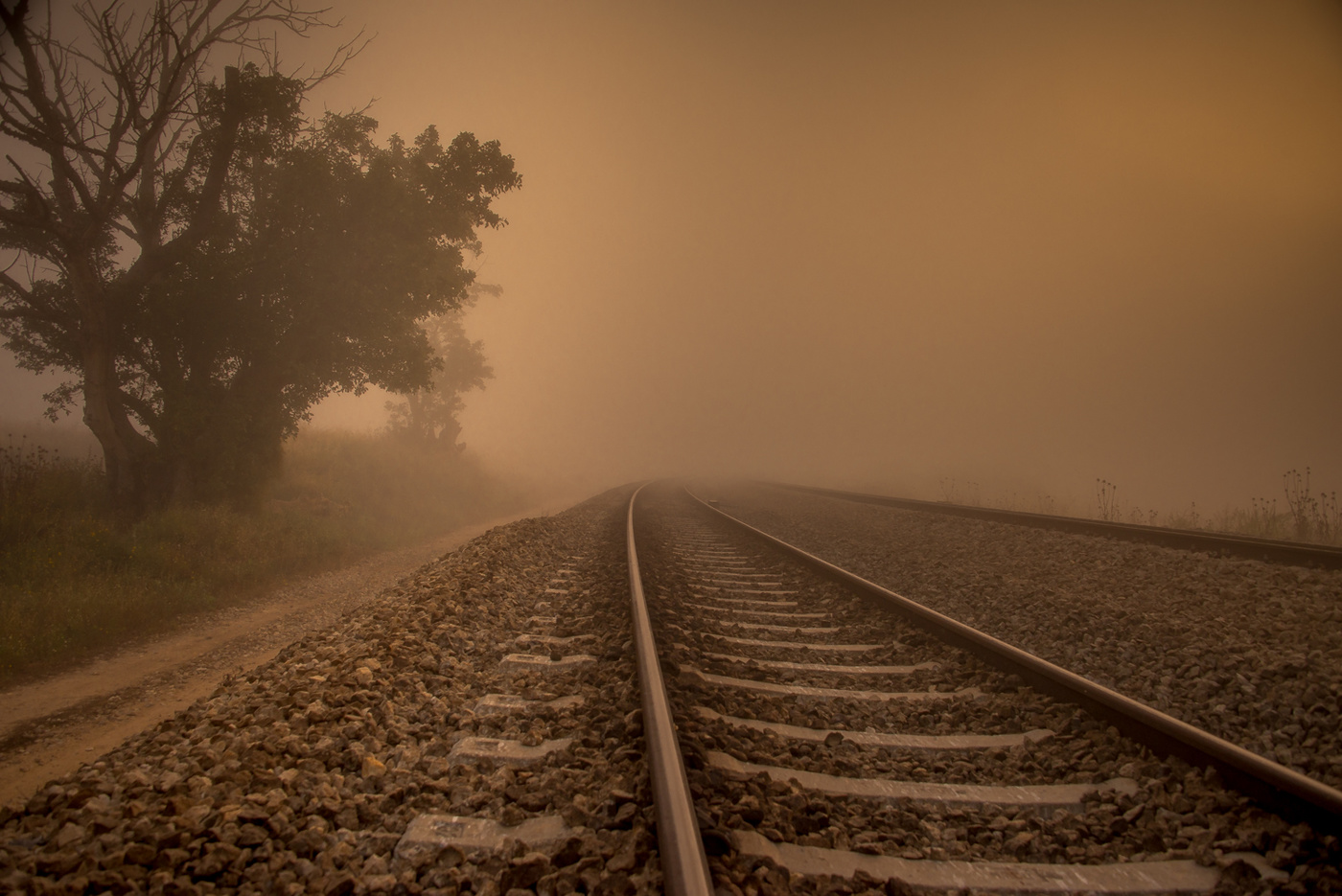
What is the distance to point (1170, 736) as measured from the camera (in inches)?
105

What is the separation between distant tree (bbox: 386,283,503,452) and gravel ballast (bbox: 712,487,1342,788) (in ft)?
71.5

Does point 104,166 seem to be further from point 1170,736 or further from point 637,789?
point 1170,736

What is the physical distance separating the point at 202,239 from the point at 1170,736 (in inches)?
632

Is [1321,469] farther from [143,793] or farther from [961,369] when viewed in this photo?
[143,793]

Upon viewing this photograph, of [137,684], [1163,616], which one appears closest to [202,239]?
[137,684]

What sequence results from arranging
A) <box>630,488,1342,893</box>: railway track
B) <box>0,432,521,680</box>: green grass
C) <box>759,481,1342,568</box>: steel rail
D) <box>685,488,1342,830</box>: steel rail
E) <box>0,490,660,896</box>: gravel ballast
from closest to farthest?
<box>0,490,660,896</box>: gravel ballast → <box>630,488,1342,893</box>: railway track → <box>685,488,1342,830</box>: steel rail → <box>0,432,521,680</box>: green grass → <box>759,481,1342,568</box>: steel rail

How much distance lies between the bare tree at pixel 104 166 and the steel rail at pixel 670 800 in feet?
40.5

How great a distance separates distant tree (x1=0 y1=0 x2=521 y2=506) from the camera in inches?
379

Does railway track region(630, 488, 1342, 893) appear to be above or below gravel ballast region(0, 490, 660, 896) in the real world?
below

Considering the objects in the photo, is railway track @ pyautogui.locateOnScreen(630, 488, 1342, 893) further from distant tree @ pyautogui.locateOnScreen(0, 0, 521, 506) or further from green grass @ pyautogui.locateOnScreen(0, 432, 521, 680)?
distant tree @ pyautogui.locateOnScreen(0, 0, 521, 506)

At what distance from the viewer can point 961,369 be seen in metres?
63.0

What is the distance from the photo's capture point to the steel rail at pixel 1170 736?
206 cm

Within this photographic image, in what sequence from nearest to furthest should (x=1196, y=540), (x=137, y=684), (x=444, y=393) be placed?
(x=137, y=684) → (x=1196, y=540) → (x=444, y=393)

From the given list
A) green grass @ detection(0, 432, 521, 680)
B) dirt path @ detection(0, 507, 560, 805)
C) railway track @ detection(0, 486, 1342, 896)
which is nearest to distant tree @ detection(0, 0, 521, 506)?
green grass @ detection(0, 432, 521, 680)
